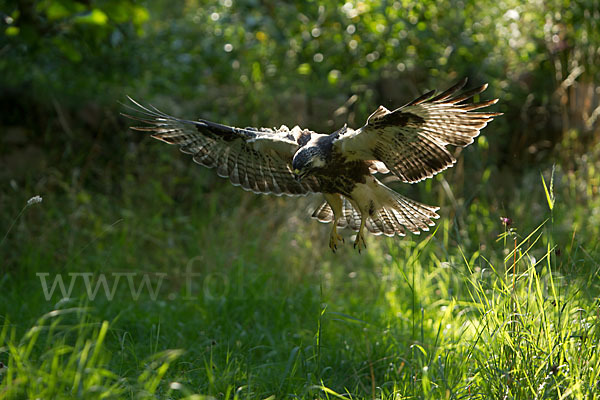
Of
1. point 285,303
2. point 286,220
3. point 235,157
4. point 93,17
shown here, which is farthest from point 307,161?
point 286,220

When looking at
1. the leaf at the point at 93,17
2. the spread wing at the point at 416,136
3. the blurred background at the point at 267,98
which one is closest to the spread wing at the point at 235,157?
the spread wing at the point at 416,136

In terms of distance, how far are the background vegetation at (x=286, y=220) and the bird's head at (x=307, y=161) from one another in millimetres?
762

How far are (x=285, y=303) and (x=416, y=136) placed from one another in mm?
1693

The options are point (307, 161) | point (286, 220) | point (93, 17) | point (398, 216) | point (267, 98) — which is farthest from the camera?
point (267, 98)

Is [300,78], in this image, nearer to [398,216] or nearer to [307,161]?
[398,216]

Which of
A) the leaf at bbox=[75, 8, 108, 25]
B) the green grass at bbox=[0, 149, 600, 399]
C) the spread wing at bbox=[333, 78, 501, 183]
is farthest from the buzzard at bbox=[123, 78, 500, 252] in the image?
the leaf at bbox=[75, 8, 108, 25]

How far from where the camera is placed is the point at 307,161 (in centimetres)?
386

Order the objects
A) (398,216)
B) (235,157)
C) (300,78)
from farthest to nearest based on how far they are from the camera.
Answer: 1. (300,78)
2. (235,157)
3. (398,216)

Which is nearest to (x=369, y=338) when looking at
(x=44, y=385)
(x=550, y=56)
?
(x=44, y=385)

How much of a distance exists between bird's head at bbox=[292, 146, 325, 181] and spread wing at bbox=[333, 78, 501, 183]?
164 mm

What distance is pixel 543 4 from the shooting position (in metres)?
8.21

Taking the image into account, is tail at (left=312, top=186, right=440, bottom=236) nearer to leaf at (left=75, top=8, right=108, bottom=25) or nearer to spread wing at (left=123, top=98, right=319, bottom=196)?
spread wing at (left=123, top=98, right=319, bottom=196)

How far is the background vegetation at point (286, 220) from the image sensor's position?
10.5 feet

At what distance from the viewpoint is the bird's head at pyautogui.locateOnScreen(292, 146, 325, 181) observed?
12.6 feet
